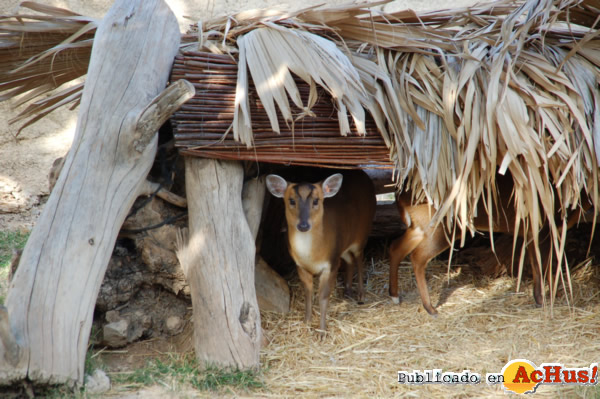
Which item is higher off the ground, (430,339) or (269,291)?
(269,291)

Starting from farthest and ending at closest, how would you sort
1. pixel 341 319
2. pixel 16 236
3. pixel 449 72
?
pixel 16 236 < pixel 341 319 < pixel 449 72

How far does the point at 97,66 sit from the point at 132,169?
2.30 ft

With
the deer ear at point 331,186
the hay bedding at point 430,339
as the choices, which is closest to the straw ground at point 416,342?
the hay bedding at point 430,339

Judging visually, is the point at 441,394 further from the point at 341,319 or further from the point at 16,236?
the point at 16,236

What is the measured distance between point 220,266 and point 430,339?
5.99 feet

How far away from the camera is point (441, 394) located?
153 inches

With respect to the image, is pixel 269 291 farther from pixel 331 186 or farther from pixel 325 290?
pixel 331 186

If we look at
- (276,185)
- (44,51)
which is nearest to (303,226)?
(276,185)

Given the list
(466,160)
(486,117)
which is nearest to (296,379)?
(466,160)

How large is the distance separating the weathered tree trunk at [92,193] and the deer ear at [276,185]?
1143 millimetres

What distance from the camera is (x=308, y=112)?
3885 millimetres

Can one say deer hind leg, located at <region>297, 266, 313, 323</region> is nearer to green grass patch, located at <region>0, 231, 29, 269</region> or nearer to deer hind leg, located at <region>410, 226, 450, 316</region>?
deer hind leg, located at <region>410, 226, 450, 316</region>

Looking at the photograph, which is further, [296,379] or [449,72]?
[449,72]

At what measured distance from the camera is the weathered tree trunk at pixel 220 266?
4.00m
